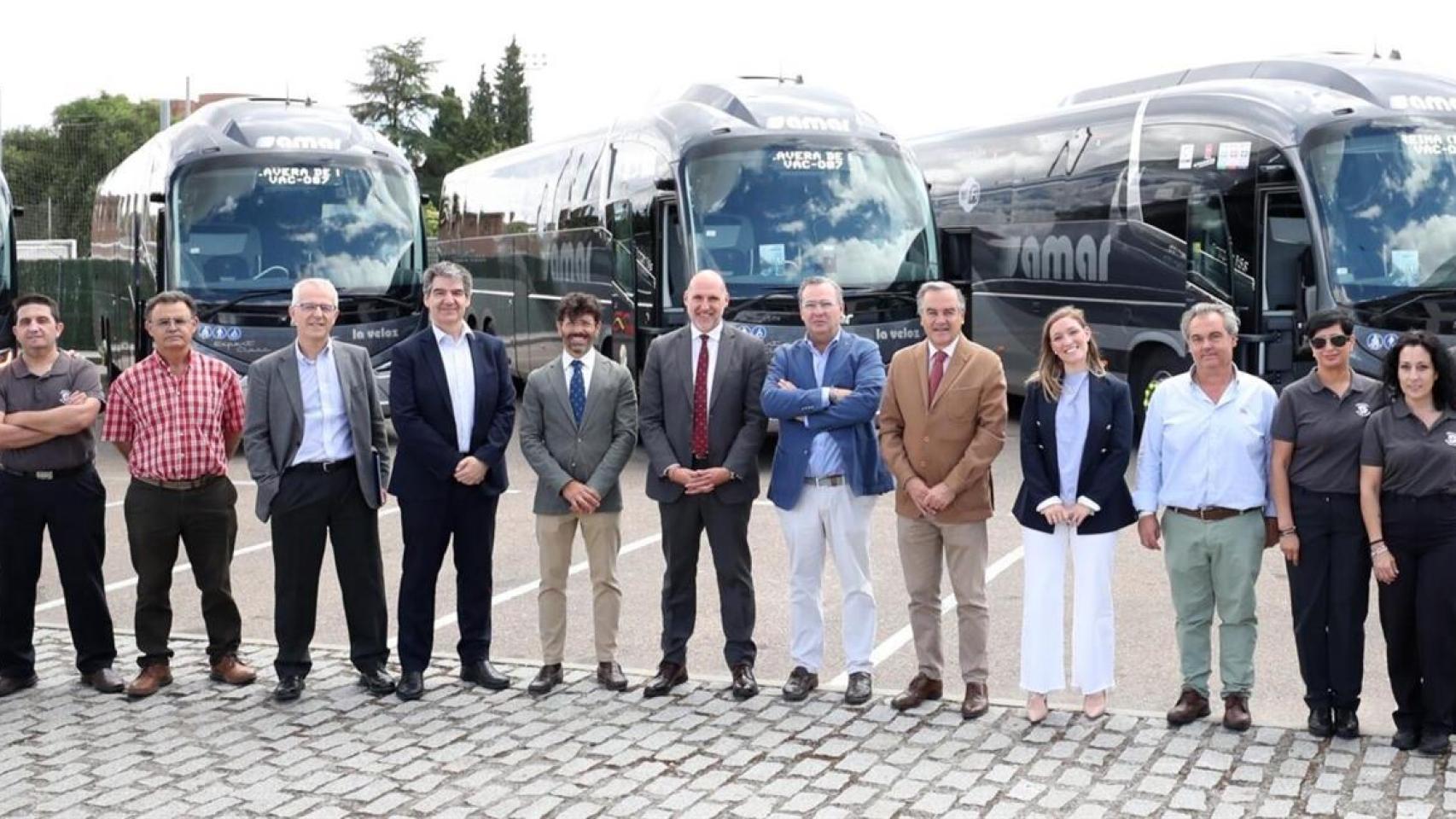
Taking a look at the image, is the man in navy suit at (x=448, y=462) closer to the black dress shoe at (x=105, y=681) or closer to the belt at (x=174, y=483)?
the belt at (x=174, y=483)

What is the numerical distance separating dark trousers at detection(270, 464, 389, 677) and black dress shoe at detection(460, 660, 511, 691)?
0.37 m

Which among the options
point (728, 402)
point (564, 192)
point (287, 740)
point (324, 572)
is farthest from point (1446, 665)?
point (564, 192)

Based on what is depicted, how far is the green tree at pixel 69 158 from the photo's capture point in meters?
84.3

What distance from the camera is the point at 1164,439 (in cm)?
762

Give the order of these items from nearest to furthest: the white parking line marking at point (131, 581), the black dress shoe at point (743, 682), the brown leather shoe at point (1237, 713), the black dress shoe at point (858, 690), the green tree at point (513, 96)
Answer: the brown leather shoe at point (1237, 713)
the black dress shoe at point (858, 690)
the black dress shoe at point (743, 682)
the white parking line marking at point (131, 581)
the green tree at point (513, 96)

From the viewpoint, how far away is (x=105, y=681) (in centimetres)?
847

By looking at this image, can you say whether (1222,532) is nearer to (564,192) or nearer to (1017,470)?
(1017,470)

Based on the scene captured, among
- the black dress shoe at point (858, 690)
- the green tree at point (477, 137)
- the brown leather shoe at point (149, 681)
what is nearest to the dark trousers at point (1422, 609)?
the black dress shoe at point (858, 690)

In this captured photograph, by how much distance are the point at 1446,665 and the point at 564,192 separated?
53.0 ft

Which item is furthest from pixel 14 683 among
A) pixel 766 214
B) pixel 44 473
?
pixel 766 214

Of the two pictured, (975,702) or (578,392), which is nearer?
Answer: (975,702)

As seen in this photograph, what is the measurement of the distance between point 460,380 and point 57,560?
6.74 feet

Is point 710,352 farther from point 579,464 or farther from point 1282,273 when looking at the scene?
point 1282,273

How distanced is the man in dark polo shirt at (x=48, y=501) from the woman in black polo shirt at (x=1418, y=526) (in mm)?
5485
